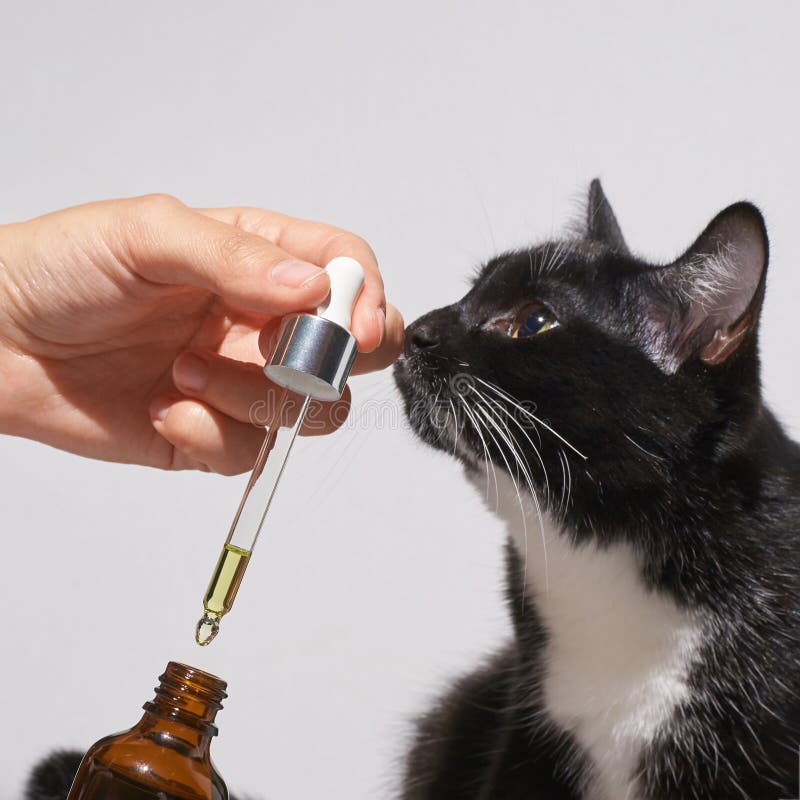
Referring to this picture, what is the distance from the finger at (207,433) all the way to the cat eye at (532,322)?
304 millimetres

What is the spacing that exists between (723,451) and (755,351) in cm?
8

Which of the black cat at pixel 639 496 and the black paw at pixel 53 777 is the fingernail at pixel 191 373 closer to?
the black cat at pixel 639 496

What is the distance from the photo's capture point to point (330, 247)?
2.78 feet

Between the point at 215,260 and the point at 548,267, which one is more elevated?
the point at 548,267

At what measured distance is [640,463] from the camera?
2.50ft

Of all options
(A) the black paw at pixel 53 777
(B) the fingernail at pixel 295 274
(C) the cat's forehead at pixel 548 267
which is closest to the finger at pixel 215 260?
(B) the fingernail at pixel 295 274

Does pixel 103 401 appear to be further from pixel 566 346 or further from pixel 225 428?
pixel 566 346

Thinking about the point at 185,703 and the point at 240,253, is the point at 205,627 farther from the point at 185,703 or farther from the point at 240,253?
the point at 240,253

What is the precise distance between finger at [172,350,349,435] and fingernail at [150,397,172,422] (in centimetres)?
3

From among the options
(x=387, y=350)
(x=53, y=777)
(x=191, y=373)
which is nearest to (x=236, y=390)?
(x=191, y=373)

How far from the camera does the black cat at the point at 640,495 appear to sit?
75 centimetres

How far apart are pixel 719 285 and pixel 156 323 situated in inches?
21.6

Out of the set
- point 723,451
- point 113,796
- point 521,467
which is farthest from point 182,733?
point 723,451

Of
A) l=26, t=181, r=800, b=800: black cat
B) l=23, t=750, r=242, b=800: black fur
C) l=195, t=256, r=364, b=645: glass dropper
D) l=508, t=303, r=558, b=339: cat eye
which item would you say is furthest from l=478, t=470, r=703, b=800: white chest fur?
l=23, t=750, r=242, b=800: black fur
